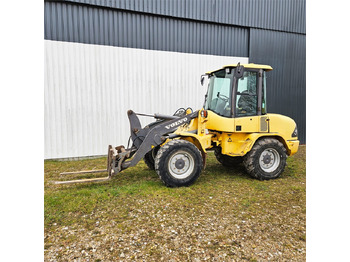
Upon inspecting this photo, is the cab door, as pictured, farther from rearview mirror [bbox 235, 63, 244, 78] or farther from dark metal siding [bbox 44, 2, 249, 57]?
dark metal siding [bbox 44, 2, 249, 57]

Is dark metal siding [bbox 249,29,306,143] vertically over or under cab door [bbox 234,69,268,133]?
over

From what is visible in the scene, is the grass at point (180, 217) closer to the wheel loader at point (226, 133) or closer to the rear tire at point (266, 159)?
the rear tire at point (266, 159)

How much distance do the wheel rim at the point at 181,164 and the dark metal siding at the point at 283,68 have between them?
22.9 ft

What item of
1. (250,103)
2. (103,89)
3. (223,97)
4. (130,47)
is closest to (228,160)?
(250,103)

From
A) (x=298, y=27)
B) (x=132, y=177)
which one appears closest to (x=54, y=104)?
(x=132, y=177)

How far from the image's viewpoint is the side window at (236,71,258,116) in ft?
16.6

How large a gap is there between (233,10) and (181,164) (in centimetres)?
763

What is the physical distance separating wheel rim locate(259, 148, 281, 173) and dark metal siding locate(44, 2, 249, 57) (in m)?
5.38

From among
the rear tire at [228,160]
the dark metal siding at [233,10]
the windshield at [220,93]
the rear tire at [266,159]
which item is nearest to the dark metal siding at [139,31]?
the dark metal siding at [233,10]

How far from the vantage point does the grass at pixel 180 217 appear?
276 centimetres

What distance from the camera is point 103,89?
304 inches

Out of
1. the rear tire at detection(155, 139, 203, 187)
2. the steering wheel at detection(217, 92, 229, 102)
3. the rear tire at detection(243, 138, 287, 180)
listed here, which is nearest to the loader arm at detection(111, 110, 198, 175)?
the rear tire at detection(155, 139, 203, 187)

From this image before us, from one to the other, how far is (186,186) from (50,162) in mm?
5127

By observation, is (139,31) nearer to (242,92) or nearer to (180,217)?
(242,92)
